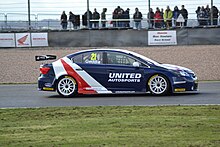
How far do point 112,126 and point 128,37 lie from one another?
2218 cm

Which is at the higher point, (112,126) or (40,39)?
(40,39)

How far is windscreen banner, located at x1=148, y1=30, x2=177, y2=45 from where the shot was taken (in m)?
32.0

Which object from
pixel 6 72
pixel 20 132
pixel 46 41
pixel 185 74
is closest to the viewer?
pixel 20 132

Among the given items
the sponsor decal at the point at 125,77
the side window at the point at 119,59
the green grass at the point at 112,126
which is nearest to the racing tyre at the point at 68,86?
the sponsor decal at the point at 125,77

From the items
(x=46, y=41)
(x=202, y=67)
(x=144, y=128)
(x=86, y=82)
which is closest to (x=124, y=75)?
(x=86, y=82)

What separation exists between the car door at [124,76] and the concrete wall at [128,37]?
15417mm

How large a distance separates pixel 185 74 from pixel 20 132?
7277 millimetres

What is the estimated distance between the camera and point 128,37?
106ft

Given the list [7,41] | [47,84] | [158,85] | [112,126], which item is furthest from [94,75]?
[7,41]

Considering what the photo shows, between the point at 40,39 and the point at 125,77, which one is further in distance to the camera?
the point at 40,39

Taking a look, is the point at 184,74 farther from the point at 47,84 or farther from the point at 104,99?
the point at 47,84

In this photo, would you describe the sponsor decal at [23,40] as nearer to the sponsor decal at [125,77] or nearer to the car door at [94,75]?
the car door at [94,75]

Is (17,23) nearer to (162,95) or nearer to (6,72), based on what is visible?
(6,72)

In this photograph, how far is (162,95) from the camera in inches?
646
